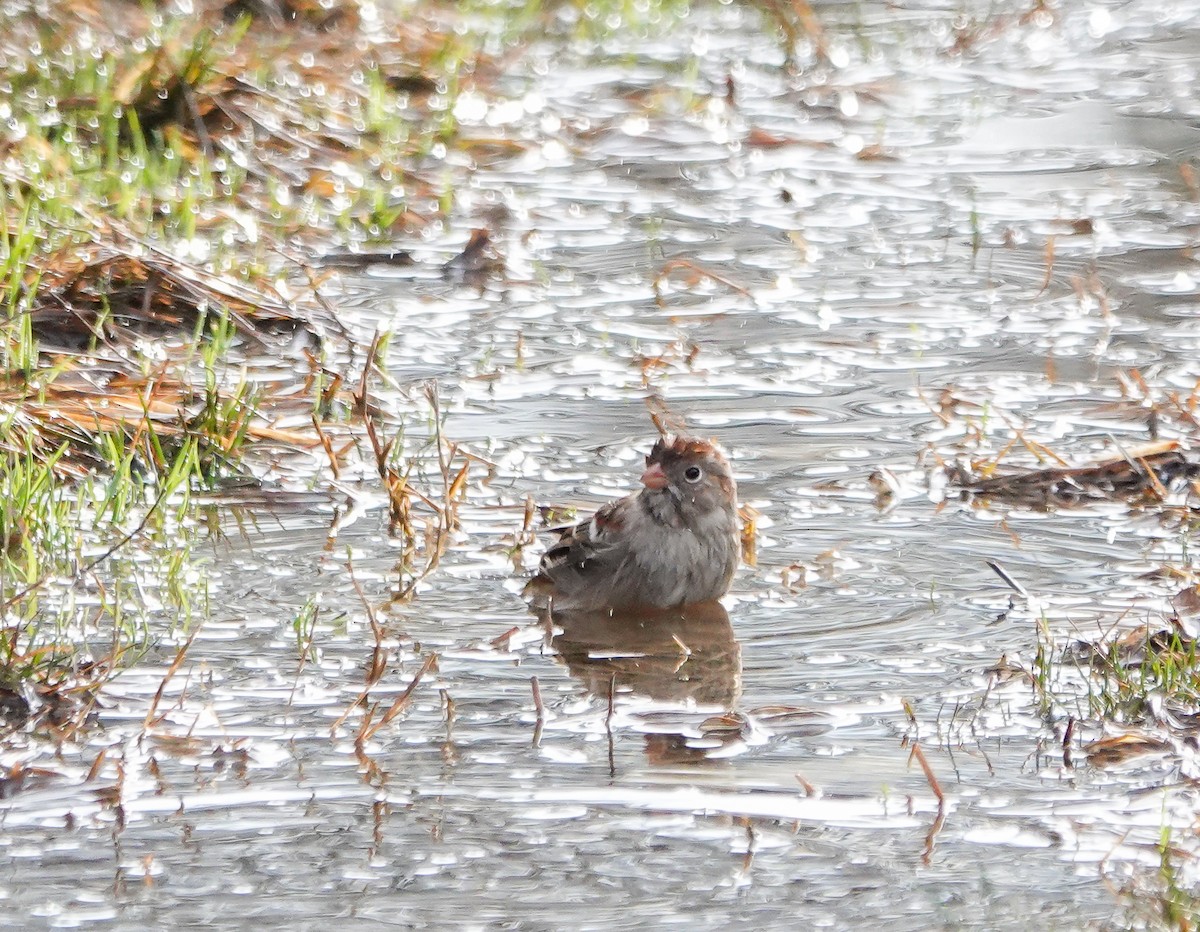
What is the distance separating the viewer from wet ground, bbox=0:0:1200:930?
3.87 metres

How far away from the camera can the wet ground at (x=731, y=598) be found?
12.7ft

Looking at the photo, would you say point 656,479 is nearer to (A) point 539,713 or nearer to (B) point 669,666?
(B) point 669,666

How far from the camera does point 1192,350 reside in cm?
759

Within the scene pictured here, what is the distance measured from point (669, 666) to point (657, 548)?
0.56 m

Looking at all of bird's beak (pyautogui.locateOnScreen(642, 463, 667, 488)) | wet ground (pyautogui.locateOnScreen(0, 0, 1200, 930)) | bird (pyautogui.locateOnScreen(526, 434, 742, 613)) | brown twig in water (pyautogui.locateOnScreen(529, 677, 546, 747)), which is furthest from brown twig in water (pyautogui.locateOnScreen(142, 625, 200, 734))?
bird's beak (pyautogui.locateOnScreen(642, 463, 667, 488))

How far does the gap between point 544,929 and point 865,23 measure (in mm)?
10076

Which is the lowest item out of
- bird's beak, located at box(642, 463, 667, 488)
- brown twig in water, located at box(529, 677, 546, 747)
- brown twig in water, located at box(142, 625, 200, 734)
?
brown twig in water, located at box(529, 677, 546, 747)

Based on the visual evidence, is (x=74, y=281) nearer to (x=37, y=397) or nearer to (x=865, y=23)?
(x=37, y=397)

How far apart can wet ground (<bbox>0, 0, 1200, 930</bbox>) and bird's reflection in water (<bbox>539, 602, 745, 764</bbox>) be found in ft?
0.06

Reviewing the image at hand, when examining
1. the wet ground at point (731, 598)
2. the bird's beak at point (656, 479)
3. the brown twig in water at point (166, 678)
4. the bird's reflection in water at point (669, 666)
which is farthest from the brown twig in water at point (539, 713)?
the bird's beak at point (656, 479)

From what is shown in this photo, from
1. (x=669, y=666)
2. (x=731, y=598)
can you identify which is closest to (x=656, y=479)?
(x=731, y=598)

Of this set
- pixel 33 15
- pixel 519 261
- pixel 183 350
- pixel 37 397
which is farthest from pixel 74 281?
pixel 33 15

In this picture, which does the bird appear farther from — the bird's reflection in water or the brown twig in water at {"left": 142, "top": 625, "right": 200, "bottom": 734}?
the brown twig in water at {"left": 142, "top": 625, "right": 200, "bottom": 734}

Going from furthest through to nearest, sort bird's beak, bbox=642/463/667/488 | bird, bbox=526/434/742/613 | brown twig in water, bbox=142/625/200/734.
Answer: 1. bird's beak, bbox=642/463/667/488
2. bird, bbox=526/434/742/613
3. brown twig in water, bbox=142/625/200/734
